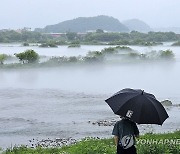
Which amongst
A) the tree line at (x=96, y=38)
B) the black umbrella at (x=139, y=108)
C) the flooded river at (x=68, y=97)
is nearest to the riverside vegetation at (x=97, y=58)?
the flooded river at (x=68, y=97)

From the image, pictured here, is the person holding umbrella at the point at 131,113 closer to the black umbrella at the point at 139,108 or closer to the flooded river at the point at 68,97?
the black umbrella at the point at 139,108

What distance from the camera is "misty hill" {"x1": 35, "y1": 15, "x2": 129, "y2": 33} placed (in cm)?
15712

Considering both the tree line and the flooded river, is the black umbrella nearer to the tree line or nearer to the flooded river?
the flooded river

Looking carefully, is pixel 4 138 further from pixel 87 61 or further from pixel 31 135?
pixel 87 61

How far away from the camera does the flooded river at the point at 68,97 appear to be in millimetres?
19516

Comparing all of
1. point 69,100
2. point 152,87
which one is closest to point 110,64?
point 152,87

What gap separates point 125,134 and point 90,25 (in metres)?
158

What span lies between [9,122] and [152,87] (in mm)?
18760

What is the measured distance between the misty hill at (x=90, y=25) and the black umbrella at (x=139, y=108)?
150 m

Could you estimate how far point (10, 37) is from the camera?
308ft

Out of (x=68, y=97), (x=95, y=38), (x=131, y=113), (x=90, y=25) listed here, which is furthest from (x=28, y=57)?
(x=90, y=25)

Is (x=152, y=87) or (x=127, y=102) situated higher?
(x=127, y=102)

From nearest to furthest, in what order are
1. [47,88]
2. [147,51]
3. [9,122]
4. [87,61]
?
[9,122]
[47,88]
[87,61]
[147,51]

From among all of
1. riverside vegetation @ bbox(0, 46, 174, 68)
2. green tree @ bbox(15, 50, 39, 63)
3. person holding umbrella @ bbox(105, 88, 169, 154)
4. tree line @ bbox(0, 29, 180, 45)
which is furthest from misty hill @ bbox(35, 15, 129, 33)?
person holding umbrella @ bbox(105, 88, 169, 154)
